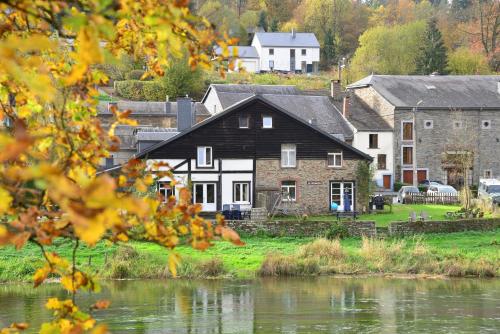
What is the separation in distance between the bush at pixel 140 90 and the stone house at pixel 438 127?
65.8 ft

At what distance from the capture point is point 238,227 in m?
39.3

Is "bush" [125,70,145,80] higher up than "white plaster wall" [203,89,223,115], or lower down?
higher up

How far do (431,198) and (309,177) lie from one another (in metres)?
10.5

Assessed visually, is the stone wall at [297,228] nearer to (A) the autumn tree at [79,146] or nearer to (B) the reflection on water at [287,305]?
(B) the reflection on water at [287,305]

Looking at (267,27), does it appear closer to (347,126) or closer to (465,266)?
(347,126)

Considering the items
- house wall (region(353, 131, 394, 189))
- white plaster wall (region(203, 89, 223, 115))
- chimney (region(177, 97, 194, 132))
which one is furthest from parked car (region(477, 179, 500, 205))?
white plaster wall (region(203, 89, 223, 115))

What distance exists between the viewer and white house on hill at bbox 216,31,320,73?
335 feet

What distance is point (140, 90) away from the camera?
78000mm

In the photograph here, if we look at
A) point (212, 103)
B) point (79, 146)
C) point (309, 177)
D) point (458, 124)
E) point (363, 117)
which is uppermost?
point (212, 103)

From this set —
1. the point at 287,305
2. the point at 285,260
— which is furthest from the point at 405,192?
the point at 287,305

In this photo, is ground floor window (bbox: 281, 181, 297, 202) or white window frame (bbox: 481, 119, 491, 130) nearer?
ground floor window (bbox: 281, 181, 297, 202)

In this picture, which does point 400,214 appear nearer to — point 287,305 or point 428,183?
point 428,183

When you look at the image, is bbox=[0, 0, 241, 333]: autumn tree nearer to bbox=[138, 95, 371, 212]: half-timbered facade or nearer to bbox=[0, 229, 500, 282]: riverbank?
bbox=[0, 229, 500, 282]: riverbank

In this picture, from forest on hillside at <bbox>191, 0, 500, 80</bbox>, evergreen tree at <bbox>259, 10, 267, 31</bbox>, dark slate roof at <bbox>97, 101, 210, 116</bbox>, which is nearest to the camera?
dark slate roof at <bbox>97, 101, 210, 116</bbox>
